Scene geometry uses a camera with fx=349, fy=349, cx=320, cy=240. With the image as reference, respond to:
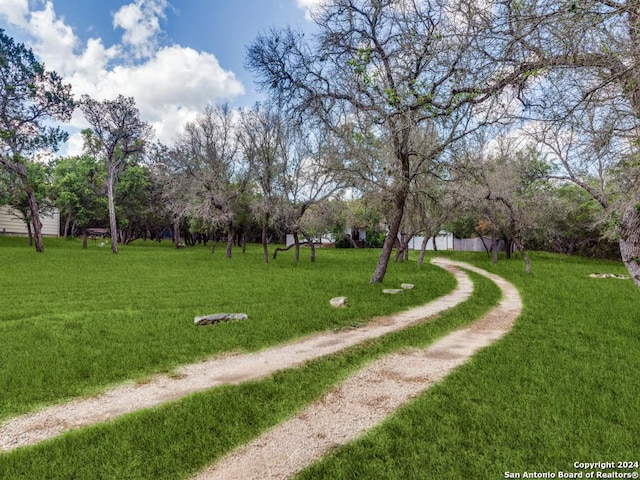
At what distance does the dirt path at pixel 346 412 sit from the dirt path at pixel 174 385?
1.22 m

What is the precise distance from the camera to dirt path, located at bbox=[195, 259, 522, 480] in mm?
3189

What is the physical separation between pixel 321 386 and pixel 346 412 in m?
0.77

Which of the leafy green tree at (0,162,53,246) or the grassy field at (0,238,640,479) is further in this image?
the leafy green tree at (0,162,53,246)

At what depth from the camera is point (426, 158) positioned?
12023 mm

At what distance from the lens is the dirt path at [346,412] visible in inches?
126

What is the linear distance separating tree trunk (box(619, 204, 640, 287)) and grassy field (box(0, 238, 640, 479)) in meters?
1.54

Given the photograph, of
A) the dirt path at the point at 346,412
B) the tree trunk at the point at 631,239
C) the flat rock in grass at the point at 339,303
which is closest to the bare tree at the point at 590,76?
the tree trunk at the point at 631,239

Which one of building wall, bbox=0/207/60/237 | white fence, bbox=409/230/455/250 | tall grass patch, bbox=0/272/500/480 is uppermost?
building wall, bbox=0/207/60/237

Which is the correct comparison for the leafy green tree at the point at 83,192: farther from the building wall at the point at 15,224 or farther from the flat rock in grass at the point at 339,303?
the flat rock in grass at the point at 339,303

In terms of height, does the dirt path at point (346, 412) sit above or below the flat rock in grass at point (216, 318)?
below

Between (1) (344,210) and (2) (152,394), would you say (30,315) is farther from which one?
(1) (344,210)

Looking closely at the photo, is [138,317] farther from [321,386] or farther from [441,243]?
[441,243]

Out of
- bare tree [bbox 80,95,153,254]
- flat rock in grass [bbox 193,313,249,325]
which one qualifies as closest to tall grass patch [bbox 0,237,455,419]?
flat rock in grass [bbox 193,313,249,325]

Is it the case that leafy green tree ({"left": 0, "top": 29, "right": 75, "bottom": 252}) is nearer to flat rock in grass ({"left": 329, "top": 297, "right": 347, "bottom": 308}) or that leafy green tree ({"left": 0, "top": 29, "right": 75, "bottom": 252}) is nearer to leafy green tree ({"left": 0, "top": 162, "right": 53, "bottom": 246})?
leafy green tree ({"left": 0, "top": 162, "right": 53, "bottom": 246})
